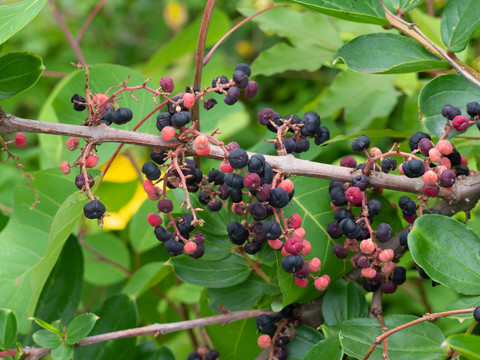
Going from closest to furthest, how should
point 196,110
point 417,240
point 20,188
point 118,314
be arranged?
1. point 417,240
2. point 196,110
3. point 118,314
4. point 20,188

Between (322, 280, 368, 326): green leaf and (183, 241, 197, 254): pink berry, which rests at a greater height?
(183, 241, 197, 254): pink berry

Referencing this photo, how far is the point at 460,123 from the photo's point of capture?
1.01 m

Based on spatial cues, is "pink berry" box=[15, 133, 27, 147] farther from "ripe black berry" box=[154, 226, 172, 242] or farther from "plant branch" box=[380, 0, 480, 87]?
"plant branch" box=[380, 0, 480, 87]

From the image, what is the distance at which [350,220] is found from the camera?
100cm

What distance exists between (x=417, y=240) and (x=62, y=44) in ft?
12.4

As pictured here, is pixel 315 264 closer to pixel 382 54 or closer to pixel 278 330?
pixel 278 330

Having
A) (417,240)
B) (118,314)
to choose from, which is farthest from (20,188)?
(417,240)

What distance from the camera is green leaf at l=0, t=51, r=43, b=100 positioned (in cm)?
98

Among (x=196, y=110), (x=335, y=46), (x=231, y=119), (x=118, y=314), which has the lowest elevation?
(x=231, y=119)

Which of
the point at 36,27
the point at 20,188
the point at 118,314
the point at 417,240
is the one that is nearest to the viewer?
the point at 417,240

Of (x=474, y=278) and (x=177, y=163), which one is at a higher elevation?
(x=177, y=163)

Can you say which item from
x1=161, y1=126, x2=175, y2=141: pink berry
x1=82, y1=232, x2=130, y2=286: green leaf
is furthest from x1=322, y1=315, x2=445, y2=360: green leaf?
x1=82, y1=232, x2=130, y2=286: green leaf

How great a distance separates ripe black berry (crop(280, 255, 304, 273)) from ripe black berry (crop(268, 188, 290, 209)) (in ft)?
0.37

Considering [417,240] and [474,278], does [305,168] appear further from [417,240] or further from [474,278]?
[474,278]
